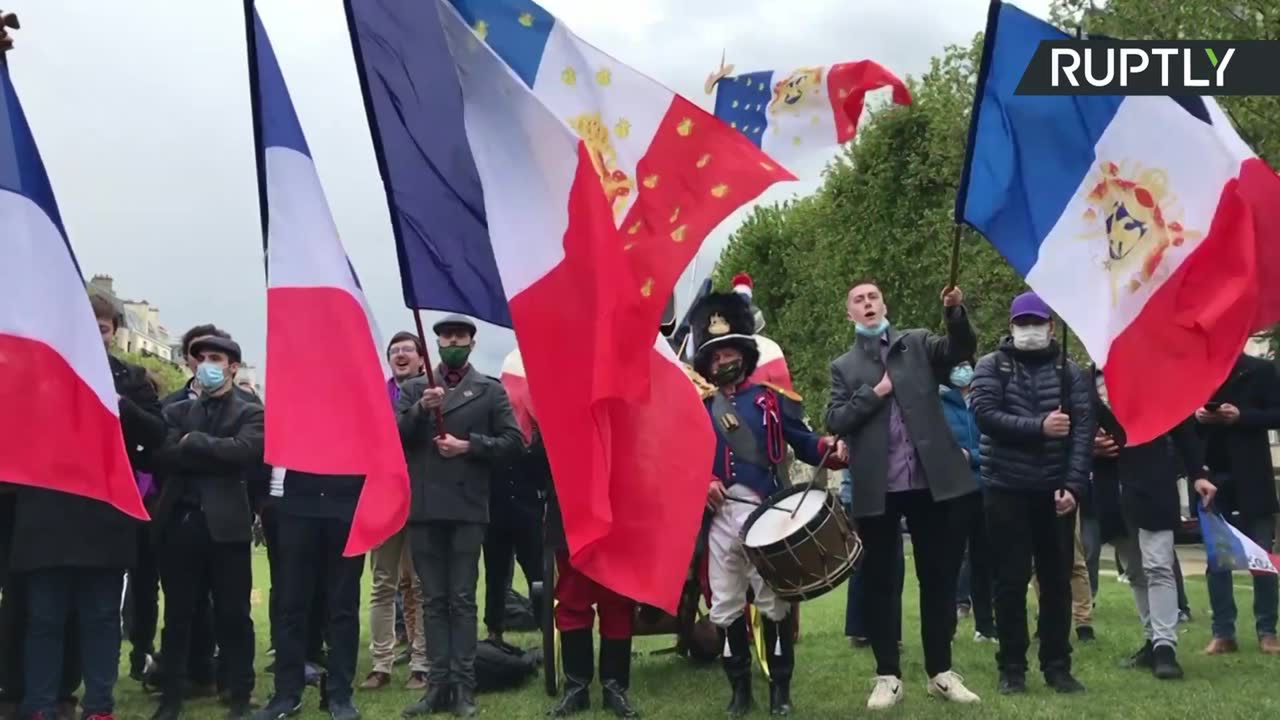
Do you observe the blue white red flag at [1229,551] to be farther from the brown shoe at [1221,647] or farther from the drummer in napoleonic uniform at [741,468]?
the drummer in napoleonic uniform at [741,468]

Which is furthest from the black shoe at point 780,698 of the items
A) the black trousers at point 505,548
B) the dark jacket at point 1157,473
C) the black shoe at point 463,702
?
the black trousers at point 505,548

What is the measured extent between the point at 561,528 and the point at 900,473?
6.57 ft

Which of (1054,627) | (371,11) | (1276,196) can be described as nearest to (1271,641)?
(1054,627)

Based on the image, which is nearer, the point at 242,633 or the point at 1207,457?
the point at 242,633

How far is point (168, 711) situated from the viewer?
7.54 metres

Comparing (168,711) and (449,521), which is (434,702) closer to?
(449,521)

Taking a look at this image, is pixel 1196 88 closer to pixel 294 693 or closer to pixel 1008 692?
pixel 1008 692

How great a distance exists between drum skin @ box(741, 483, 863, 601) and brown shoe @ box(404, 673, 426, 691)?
3120 millimetres

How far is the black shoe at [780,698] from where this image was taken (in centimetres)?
699

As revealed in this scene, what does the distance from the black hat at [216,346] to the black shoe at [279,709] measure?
2.10 metres

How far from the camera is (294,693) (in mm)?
7504

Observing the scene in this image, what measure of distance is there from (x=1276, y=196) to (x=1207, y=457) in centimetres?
336

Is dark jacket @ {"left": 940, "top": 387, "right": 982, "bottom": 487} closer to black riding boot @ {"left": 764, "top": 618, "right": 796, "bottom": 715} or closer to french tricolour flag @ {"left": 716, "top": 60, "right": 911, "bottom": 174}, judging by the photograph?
french tricolour flag @ {"left": 716, "top": 60, "right": 911, "bottom": 174}

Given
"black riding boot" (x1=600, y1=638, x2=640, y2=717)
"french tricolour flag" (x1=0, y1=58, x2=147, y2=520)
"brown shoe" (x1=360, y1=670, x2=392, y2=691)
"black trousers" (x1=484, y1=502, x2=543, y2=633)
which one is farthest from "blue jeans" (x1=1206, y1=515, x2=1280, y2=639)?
"french tricolour flag" (x1=0, y1=58, x2=147, y2=520)
